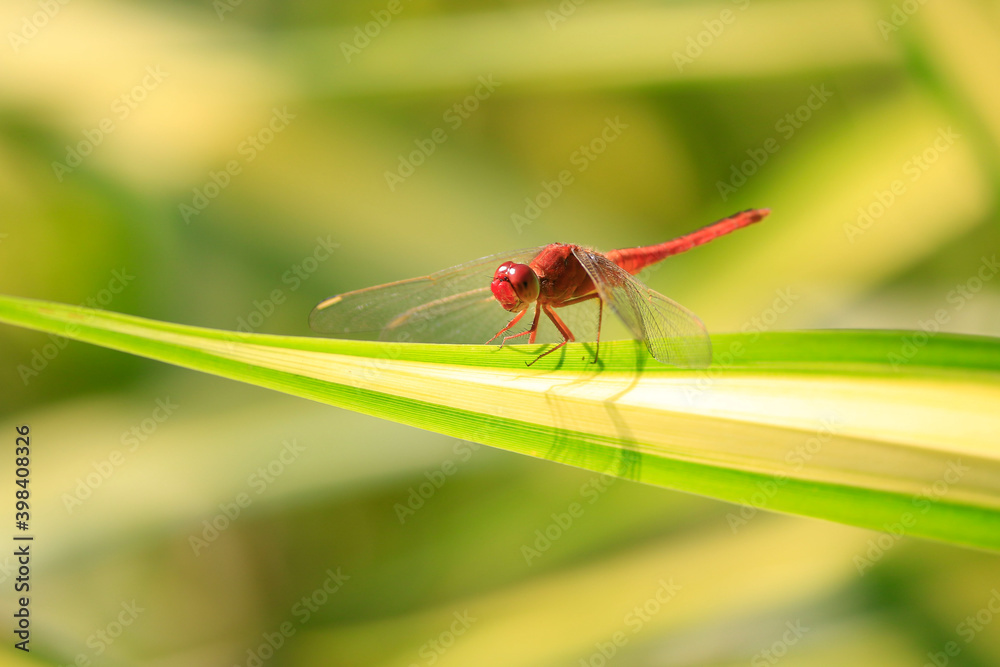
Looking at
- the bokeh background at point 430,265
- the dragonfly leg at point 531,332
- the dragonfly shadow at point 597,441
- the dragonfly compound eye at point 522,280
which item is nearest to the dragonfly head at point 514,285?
the dragonfly compound eye at point 522,280

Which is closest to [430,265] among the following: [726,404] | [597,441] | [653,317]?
[653,317]

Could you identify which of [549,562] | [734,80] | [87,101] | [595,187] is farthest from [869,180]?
[87,101]

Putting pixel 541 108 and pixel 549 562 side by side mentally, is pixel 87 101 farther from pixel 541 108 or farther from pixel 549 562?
pixel 549 562

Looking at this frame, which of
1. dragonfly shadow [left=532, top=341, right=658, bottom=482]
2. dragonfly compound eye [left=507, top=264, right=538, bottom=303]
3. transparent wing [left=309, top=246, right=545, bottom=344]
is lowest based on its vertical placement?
dragonfly shadow [left=532, top=341, right=658, bottom=482]

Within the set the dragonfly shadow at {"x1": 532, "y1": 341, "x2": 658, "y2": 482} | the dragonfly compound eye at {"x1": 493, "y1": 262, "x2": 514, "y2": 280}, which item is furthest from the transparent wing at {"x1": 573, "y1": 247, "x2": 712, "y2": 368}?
the dragonfly compound eye at {"x1": 493, "y1": 262, "x2": 514, "y2": 280}

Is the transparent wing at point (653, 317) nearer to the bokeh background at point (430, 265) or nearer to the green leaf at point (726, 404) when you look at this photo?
the green leaf at point (726, 404)

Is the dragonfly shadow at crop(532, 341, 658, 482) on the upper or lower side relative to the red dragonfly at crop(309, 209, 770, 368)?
lower

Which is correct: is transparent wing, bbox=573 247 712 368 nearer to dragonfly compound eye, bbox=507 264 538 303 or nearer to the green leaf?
the green leaf
